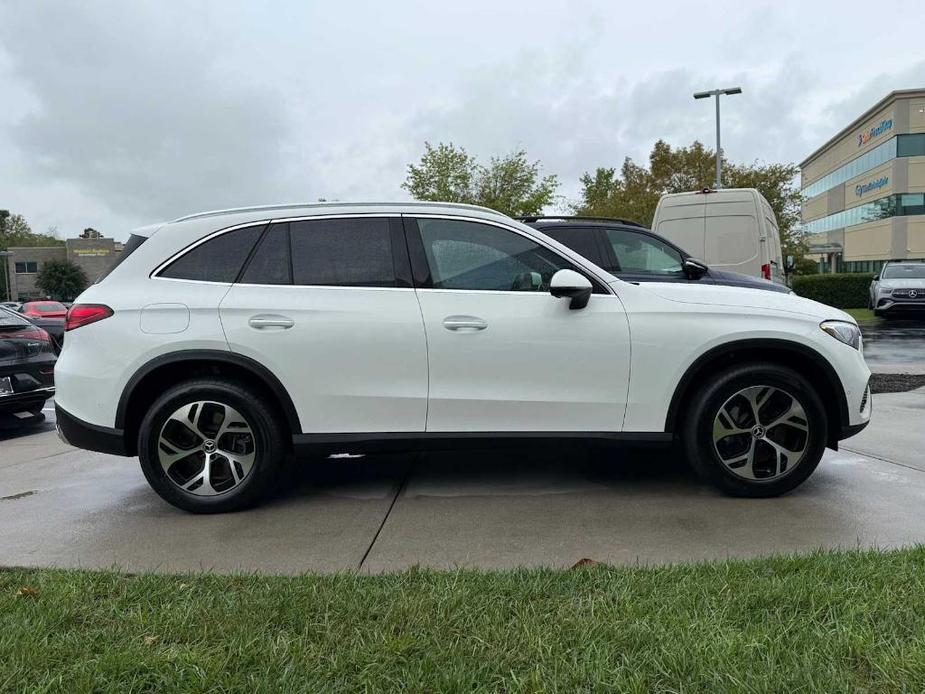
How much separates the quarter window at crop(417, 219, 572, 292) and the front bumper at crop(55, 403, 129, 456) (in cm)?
201

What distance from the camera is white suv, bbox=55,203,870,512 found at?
13.5 feet

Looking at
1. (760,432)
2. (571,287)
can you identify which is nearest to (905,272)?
(760,432)

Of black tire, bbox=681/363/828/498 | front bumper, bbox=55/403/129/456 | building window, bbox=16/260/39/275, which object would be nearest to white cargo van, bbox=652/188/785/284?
black tire, bbox=681/363/828/498

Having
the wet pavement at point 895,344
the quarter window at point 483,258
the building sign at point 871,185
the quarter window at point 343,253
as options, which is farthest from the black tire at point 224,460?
the building sign at point 871,185

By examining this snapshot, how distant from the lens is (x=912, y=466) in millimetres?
4953

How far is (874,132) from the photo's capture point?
56625 mm

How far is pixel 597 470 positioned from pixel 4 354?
19.0 feet

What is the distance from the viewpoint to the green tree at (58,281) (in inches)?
2968

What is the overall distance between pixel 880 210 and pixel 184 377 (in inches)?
2486

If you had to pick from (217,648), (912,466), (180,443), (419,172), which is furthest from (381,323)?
(419,172)

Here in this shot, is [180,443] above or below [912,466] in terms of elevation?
above

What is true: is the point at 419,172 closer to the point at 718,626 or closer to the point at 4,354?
the point at 4,354

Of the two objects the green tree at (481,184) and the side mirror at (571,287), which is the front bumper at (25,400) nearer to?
the side mirror at (571,287)

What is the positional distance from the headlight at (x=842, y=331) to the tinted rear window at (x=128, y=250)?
3996 millimetres
